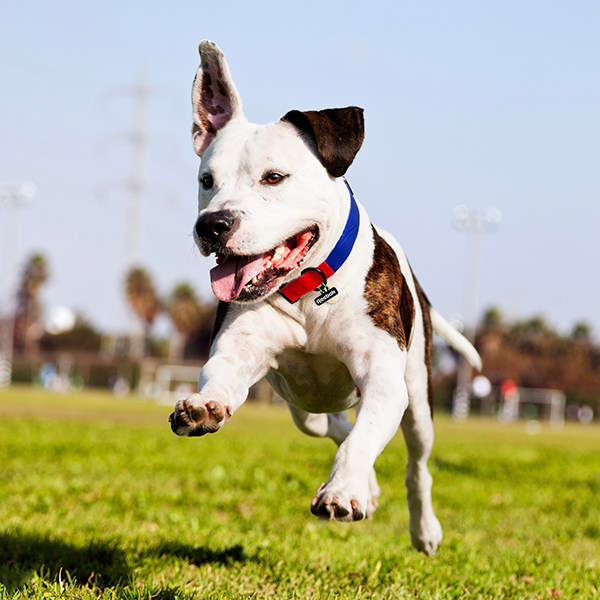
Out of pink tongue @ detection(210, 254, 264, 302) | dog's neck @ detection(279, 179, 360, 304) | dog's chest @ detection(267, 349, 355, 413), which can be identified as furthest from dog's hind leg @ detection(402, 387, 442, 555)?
pink tongue @ detection(210, 254, 264, 302)

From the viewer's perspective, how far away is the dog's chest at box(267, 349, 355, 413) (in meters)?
4.19

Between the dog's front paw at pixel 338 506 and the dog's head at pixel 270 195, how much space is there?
0.99 meters

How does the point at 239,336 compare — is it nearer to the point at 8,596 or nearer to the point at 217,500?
the point at 8,596

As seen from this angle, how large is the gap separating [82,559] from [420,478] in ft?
6.20

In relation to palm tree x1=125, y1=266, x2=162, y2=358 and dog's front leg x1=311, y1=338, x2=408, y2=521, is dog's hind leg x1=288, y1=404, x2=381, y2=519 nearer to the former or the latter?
dog's front leg x1=311, y1=338, x2=408, y2=521

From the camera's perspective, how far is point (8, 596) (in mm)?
3777

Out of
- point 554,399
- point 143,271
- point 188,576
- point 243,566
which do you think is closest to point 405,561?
point 243,566

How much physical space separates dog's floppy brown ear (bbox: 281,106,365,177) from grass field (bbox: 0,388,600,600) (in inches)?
77.1

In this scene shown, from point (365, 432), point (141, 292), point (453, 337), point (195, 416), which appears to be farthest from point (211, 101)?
point (141, 292)

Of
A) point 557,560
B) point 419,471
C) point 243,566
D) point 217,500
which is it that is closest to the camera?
point 243,566

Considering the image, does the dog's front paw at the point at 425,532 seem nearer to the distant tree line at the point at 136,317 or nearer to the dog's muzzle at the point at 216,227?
the dog's muzzle at the point at 216,227

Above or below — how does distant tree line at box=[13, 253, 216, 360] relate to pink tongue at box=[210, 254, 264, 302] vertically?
below

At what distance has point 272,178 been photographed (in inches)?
150

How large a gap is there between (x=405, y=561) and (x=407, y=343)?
57.5 inches
